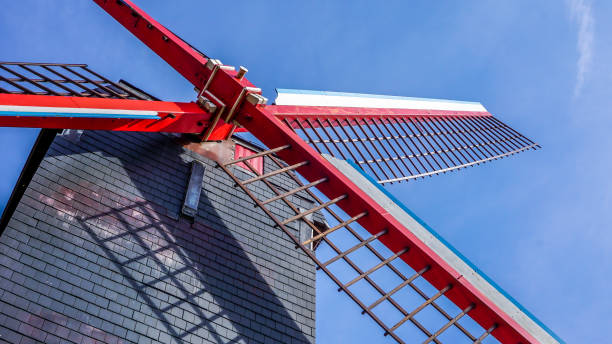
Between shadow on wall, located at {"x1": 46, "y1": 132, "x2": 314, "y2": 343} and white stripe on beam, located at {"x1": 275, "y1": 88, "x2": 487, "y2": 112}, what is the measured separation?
207 centimetres

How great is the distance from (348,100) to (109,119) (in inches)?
188

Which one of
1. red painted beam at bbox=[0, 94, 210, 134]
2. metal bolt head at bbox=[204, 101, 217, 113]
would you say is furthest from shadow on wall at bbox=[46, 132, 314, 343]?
metal bolt head at bbox=[204, 101, 217, 113]

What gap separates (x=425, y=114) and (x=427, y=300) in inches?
303

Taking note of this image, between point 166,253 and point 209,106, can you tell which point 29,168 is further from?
point 209,106

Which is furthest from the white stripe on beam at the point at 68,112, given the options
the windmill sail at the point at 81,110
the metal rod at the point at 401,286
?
the metal rod at the point at 401,286

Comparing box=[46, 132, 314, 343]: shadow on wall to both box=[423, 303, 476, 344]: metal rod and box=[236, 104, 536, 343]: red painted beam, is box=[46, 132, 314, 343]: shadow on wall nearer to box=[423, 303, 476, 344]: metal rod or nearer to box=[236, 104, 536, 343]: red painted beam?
box=[236, 104, 536, 343]: red painted beam

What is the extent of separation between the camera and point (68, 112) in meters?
7.42

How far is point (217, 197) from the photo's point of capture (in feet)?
34.2

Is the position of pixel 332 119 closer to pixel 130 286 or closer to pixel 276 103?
pixel 276 103

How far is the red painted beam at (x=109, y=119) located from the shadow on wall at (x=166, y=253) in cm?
85

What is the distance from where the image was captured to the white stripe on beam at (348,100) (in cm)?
1092

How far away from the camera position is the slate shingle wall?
24.6 ft

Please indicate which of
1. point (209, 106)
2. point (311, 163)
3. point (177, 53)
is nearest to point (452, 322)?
point (311, 163)

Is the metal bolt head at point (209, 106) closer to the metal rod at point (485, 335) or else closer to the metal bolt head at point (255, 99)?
the metal bolt head at point (255, 99)
